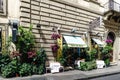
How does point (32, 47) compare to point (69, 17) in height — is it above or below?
below

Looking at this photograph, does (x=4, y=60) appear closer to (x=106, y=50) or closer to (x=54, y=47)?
(x=54, y=47)

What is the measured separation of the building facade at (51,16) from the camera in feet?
43.8

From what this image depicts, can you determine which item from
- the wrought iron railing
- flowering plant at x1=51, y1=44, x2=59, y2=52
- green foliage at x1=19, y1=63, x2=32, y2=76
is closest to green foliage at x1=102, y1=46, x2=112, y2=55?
the wrought iron railing

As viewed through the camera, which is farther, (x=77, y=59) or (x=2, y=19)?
(x=77, y=59)

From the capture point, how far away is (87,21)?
61.5 feet

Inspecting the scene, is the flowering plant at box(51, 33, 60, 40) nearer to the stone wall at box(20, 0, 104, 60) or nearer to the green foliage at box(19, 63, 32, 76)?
the stone wall at box(20, 0, 104, 60)

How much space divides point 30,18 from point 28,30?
0.89m

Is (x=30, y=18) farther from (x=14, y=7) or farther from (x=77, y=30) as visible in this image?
(x=77, y=30)

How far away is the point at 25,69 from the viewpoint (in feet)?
42.1

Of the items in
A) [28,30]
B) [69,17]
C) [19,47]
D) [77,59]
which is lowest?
[77,59]

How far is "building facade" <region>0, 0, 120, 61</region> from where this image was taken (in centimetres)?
1335

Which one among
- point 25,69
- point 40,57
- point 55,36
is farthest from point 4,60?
point 55,36

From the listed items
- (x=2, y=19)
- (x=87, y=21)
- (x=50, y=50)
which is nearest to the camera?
(x=2, y=19)

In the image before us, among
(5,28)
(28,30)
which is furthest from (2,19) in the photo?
(28,30)
